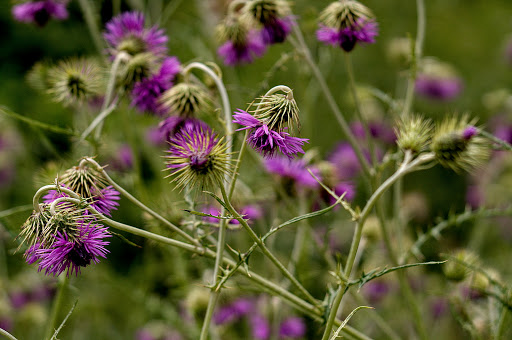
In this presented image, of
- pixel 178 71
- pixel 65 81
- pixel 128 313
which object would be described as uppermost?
pixel 178 71

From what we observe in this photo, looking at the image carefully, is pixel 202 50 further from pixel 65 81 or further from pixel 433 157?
pixel 433 157

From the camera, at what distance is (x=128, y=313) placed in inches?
111

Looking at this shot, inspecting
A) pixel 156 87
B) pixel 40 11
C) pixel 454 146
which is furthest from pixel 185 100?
pixel 40 11

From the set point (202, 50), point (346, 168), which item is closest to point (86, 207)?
point (202, 50)

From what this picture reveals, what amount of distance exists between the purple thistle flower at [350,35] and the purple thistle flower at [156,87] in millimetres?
434

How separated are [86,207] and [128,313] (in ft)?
6.70

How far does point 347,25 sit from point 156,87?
1.81 ft

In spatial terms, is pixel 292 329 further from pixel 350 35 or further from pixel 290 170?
pixel 350 35

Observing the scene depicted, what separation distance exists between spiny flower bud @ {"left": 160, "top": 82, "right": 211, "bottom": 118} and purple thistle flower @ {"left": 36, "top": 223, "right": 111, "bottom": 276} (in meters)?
0.44

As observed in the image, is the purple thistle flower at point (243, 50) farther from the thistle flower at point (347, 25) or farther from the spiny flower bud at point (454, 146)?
the spiny flower bud at point (454, 146)

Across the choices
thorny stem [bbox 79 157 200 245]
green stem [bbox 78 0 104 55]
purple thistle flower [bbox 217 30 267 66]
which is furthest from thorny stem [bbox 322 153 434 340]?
green stem [bbox 78 0 104 55]

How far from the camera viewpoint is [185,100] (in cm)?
129

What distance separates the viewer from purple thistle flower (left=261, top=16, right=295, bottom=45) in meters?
1.44

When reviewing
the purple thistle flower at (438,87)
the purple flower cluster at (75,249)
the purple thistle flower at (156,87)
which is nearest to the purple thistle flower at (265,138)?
the purple flower cluster at (75,249)
